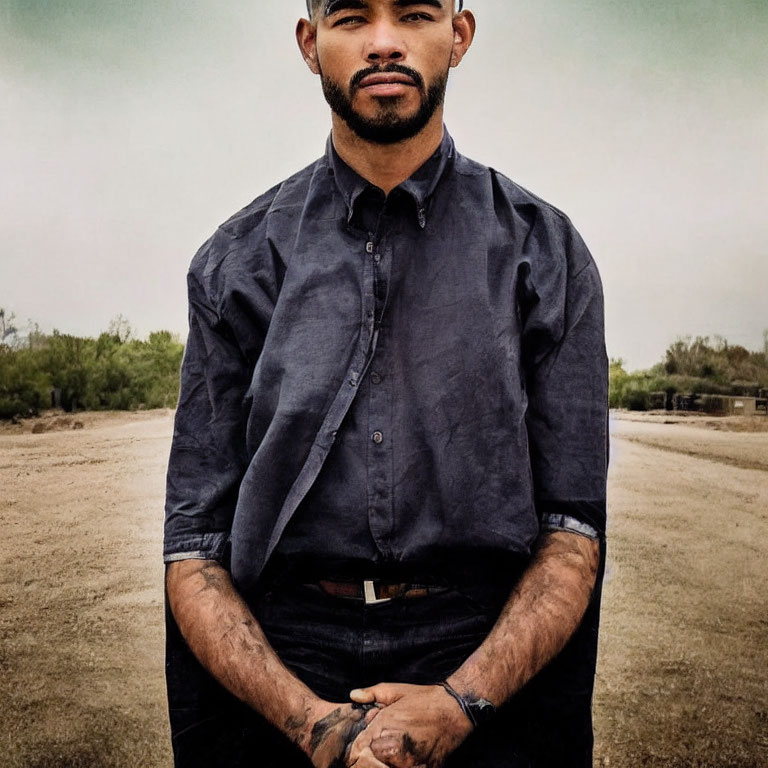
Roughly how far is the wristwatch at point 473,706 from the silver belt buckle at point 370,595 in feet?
0.68

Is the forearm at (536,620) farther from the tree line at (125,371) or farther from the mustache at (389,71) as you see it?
the tree line at (125,371)

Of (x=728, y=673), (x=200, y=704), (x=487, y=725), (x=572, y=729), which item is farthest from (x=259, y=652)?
(x=728, y=673)

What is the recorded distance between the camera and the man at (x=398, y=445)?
56.2 inches

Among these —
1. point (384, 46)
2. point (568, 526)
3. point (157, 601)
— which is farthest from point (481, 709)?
point (157, 601)

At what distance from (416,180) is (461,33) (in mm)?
342

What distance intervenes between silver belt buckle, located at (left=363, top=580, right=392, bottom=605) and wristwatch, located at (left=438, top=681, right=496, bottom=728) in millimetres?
206

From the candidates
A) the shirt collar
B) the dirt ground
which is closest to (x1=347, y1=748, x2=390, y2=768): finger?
the shirt collar

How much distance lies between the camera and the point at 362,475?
4.71 ft

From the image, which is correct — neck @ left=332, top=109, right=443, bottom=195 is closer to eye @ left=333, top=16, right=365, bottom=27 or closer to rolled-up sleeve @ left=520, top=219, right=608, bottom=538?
eye @ left=333, top=16, right=365, bottom=27

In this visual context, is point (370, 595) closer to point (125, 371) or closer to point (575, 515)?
point (575, 515)

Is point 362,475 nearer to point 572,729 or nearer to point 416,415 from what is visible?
point 416,415

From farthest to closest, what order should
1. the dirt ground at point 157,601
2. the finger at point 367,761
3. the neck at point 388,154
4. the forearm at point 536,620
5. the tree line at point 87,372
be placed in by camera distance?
the tree line at point 87,372 < the dirt ground at point 157,601 < the neck at point 388,154 < the forearm at point 536,620 < the finger at point 367,761

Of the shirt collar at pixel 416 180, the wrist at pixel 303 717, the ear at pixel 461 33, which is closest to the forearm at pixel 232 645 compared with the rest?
the wrist at pixel 303 717

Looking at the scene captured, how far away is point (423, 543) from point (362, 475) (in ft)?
0.55
